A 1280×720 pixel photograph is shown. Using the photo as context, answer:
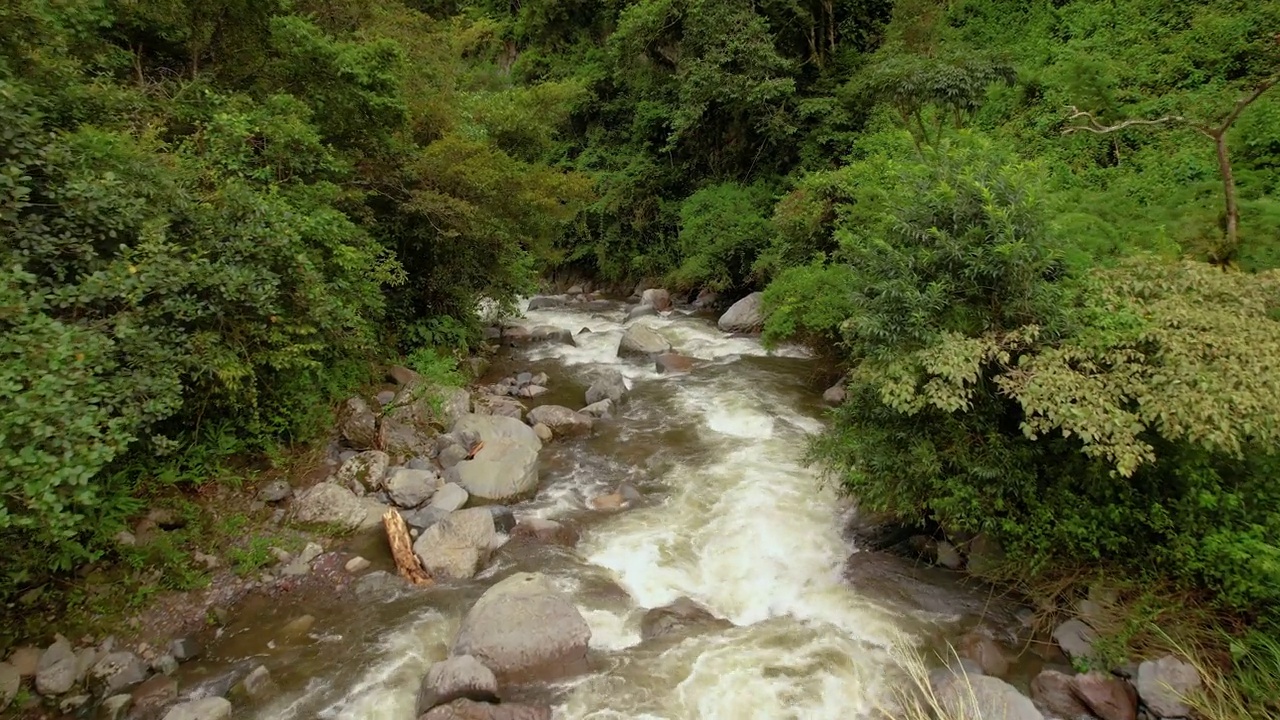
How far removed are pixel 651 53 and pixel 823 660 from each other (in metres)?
22.2

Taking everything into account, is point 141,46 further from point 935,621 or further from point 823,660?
point 935,621

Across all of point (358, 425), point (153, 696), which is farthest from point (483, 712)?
point (358, 425)

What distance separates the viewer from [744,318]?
16.5 meters

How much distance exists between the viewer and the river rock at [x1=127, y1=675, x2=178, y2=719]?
195 inches

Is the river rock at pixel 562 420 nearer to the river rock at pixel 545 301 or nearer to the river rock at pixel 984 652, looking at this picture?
the river rock at pixel 984 652

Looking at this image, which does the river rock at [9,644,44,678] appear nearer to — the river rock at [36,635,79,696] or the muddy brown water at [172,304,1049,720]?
the river rock at [36,635,79,696]

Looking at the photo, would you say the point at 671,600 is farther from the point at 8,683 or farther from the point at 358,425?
the point at 8,683

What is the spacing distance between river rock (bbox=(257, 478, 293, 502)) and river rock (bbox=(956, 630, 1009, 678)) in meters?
7.65

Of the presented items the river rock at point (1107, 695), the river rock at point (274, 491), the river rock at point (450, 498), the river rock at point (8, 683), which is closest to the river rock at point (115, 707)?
the river rock at point (8, 683)

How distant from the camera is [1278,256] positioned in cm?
655

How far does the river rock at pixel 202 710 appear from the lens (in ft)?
15.5

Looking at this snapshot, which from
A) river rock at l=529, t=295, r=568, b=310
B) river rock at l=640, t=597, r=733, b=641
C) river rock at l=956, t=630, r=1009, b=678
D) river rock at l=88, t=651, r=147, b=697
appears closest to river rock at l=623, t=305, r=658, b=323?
river rock at l=529, t=295, r=568, b=310

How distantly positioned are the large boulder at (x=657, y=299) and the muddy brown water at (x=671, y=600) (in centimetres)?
1109

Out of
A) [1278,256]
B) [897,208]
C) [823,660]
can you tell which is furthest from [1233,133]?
[823,660]
